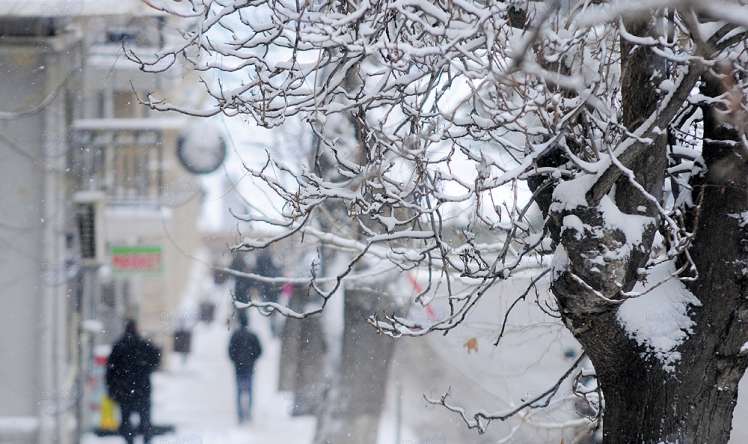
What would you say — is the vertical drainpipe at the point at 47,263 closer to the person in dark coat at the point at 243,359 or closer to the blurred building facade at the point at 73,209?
the blurred building facade at the point at 73,209

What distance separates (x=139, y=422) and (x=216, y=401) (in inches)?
25.5

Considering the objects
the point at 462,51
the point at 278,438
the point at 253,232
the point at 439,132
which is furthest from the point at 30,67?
the point at 462,51

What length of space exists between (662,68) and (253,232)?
3.76m

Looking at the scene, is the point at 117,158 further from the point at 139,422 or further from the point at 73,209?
the point at 139,422

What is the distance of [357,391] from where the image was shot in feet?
23.5

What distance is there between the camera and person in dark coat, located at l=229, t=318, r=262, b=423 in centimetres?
699

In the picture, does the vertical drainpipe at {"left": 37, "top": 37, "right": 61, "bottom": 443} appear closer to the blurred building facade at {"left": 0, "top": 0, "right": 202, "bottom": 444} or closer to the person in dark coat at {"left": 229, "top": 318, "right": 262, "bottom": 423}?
the blurred building facade at {"left": 0, "top": 0, "right": 202, "bottom": 444}

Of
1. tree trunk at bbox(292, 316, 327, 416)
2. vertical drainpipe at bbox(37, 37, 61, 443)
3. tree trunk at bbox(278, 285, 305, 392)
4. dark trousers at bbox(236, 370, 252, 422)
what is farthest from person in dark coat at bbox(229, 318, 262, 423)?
vertical drainpipe at bbox(37, 37, 61, 443)

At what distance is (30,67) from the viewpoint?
682cm

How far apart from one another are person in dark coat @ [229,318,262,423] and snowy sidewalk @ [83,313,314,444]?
0.16 ft

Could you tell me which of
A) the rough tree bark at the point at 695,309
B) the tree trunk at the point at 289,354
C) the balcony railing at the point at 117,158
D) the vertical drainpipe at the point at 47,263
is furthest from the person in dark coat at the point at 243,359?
the rough tree bark at the point at 695,309

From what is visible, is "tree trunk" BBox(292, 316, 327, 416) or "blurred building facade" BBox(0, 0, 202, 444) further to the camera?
"tree trunk" BBox(292, 316, 327, 416)

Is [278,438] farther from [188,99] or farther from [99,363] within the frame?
[188,99]

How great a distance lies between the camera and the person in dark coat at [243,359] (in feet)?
22.9
